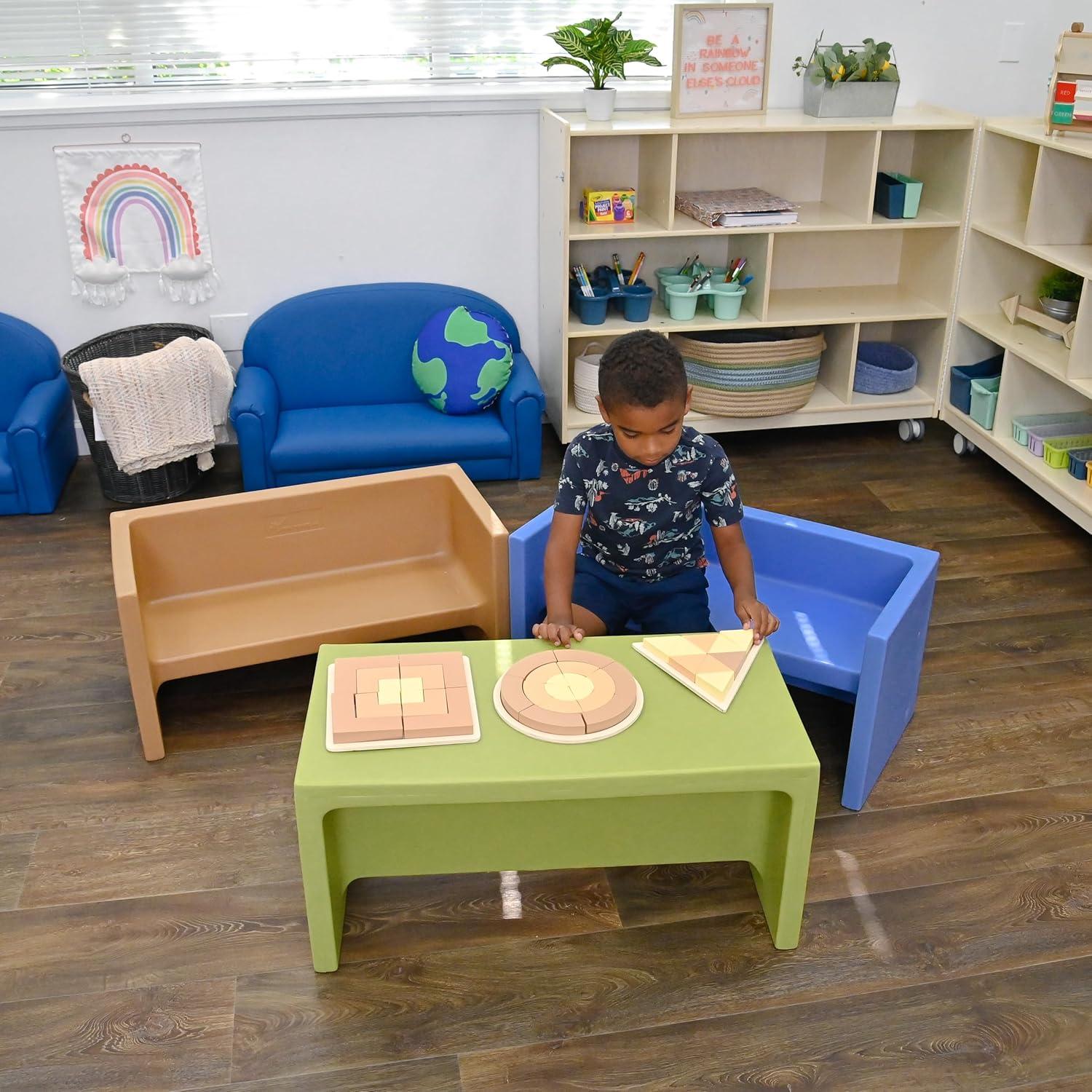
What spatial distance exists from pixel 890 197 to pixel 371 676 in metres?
2.76

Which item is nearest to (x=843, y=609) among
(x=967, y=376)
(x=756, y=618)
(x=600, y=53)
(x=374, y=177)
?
(x=756, y=618)

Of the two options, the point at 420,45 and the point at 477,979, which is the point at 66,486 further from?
the point at 477,979

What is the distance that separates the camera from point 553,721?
1908mm

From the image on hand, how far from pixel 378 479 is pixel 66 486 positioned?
150 centimetres

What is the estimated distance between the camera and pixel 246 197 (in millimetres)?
3916

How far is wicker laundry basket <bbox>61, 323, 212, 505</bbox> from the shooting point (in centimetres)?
364

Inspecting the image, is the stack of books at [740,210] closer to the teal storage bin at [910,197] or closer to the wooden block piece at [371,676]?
the teal storage bin at [910,197]

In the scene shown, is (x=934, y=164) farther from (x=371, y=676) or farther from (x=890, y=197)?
(x=371, y=676)

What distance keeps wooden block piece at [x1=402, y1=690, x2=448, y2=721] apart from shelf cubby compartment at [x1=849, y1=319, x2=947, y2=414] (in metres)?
2.54

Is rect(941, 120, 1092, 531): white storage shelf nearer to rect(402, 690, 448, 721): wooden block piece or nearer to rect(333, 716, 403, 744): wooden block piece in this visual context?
rect(402, 690, 448, 721): wooden block piece

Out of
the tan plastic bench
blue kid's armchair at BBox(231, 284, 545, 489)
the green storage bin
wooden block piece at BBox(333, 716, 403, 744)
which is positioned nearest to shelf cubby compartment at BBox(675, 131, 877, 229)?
blue kid's armchair at BBox(231, 284, 545, 489)

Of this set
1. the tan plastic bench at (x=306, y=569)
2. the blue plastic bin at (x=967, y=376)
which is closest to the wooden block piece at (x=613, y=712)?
the tan plastic bench at (x=306, y=569)

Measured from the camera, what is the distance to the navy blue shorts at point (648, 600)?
97.1 inches

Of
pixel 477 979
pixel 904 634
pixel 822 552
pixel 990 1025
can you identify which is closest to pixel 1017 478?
pixel 822 552
